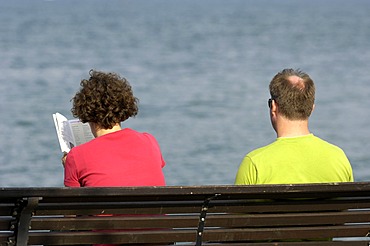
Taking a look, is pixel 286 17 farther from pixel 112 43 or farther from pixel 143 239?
pixel 143 239

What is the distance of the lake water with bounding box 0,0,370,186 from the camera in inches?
700

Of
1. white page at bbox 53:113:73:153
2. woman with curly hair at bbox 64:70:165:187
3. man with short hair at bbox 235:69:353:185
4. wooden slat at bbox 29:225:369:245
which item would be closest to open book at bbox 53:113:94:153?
white page at bbox 53:113:73:153

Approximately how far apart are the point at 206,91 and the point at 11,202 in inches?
938

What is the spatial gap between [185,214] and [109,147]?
0.56 metres

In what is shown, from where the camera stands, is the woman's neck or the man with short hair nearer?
the man with short hair

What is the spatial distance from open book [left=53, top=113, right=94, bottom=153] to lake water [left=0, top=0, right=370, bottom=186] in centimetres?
1018

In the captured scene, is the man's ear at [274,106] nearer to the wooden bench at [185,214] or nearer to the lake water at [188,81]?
the wooden bench at [185,214]

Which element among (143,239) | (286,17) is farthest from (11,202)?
(286,17)

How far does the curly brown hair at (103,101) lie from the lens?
4598mm

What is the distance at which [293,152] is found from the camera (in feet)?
14.5

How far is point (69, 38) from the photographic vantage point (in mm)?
48875

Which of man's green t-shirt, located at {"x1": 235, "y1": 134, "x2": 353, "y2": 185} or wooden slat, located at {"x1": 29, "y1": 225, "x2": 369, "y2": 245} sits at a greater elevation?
man's green t-shirt, located at {"x1": 235, "y1": 134, "x2": 353, "y2": 185}

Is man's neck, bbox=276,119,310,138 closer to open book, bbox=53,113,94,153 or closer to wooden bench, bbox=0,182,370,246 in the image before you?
wooden bench, bbox=0,182,370,246

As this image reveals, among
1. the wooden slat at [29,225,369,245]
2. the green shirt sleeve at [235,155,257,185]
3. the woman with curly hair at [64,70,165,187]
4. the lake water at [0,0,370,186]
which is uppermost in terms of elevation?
the lake water at [0,0,370,186]
